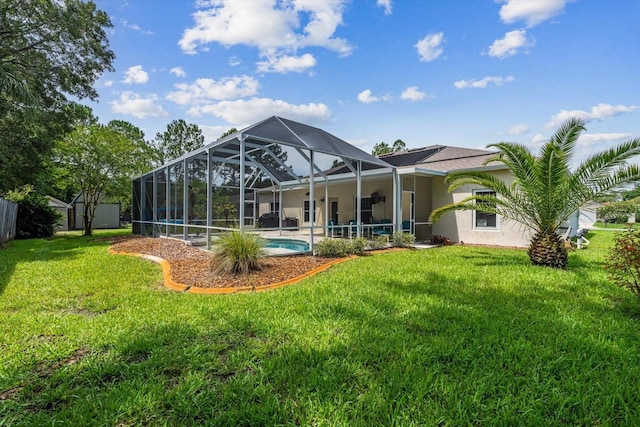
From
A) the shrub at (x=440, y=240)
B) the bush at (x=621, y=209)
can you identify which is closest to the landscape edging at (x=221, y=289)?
the shrub at (x=440, y=240)

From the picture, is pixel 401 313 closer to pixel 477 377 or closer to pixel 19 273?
pixel 477 377

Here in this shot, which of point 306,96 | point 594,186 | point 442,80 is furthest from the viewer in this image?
point 306,96

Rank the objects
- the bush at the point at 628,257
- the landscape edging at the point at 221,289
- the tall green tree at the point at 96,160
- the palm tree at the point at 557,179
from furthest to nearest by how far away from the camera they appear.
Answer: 1. the tall green tree at the point at 96,160
2. the palm tree at the point at 557,179
3. the landscape edging at the point at 221,289
4. the bush at the point at 628,257

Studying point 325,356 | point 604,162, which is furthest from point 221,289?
point 604,162

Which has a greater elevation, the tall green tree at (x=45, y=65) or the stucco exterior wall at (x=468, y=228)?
the tall green tree at (x=45, y=65)

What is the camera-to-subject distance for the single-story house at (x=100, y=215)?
27391 millimetres

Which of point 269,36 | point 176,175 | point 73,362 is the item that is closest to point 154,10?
point 269,36

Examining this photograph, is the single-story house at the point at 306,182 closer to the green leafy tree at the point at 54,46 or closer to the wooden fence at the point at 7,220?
the wooden fence at the point at 7,220

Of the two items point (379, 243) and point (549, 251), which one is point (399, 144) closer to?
point (379, 243)

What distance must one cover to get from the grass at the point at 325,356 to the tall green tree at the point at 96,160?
1624cm

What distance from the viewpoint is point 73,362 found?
10.2 ft

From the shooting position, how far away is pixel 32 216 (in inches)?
707

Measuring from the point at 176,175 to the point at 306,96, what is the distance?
7337 millimetres

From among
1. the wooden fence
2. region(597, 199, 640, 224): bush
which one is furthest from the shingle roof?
the wooden fence
